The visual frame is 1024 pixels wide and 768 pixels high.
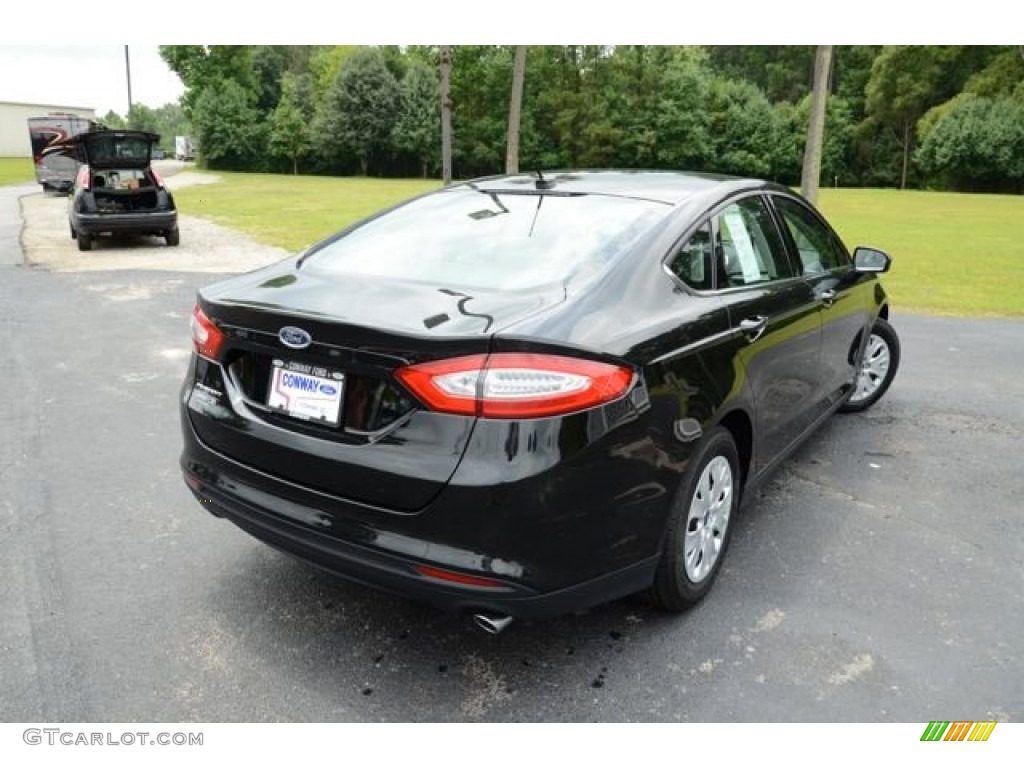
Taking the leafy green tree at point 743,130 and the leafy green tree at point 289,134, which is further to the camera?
the leafy green tree at point 289,134

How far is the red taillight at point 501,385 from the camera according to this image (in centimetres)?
231

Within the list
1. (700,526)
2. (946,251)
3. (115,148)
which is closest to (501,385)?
(700,526)

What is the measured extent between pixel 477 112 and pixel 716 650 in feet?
215

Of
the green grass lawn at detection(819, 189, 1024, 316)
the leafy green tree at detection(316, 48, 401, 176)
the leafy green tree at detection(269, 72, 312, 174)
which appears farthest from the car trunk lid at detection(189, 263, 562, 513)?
the leafy green tree at detection(269, 72, 312, 174)

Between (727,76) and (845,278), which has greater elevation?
(727,76)

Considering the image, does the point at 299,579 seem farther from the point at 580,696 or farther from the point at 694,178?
the point at 694,178

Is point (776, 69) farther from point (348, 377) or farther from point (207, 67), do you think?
point (348, 377)

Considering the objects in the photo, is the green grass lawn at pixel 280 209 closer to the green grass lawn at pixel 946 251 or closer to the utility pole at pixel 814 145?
the utility pole at pixel 814 145

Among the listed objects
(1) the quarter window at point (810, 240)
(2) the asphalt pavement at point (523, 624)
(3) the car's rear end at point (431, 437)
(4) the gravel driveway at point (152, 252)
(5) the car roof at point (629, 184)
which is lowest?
(4) the gravel driveway at point (152, 252)

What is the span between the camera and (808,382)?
405 cm

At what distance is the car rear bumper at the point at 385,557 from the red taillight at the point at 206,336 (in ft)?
1.22

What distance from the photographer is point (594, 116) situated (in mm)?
61781

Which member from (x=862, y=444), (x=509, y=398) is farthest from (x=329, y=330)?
(x=862, y=444)

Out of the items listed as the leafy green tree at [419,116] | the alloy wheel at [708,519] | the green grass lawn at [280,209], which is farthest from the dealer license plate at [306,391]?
the leafy green tree at [419,116]
